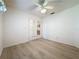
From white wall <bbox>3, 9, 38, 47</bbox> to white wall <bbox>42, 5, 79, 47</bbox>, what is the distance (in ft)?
5.96

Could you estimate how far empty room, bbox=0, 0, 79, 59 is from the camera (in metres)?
3.59

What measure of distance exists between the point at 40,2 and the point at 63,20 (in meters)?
2.57

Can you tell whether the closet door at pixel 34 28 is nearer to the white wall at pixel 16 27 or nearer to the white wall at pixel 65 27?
the white wall at pixel 16 27

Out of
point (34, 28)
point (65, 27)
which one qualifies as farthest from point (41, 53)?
point (34, 28)

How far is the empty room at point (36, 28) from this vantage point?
141 inches

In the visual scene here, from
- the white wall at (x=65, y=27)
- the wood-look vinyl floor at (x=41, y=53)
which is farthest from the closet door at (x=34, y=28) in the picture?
the wood-look vinyl floor at (x=41, y=53)

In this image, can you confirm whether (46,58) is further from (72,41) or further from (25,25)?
(25,25)

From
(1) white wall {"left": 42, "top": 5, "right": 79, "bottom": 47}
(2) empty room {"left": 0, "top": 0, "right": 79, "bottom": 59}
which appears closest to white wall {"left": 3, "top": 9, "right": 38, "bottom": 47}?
(2) empty room {"left": 0, "top": 0, "right": 79, "bottom": 59}

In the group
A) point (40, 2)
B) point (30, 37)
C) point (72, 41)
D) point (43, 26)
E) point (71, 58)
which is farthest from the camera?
point (43, 26)

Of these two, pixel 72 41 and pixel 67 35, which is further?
pixel 67 35

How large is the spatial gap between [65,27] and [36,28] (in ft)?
9.49

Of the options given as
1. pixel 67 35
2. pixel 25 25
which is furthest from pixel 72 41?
pixel 25 25

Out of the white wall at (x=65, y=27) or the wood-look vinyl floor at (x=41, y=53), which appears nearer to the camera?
the wood-look vinyl floor at (x=41, y=53)

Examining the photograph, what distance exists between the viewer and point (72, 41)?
4480mm
